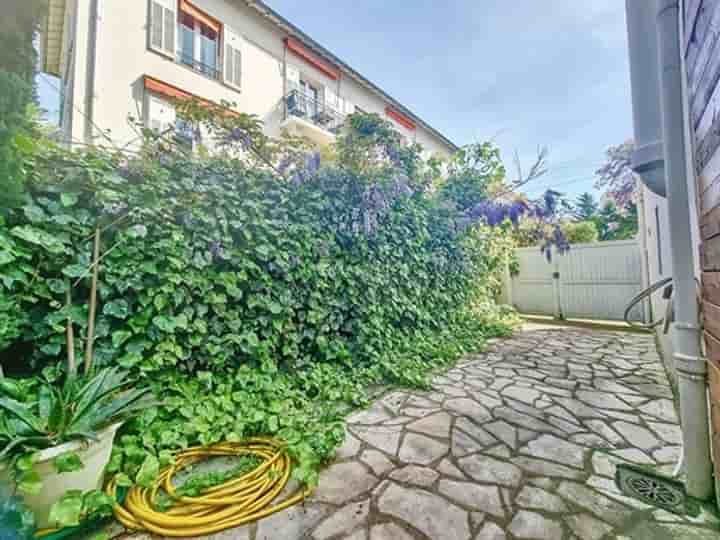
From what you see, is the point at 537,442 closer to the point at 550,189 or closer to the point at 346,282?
the point at 346,282

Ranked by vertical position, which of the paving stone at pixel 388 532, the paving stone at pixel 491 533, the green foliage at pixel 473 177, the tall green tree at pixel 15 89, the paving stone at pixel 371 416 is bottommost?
the paving stone at pixel 491 533

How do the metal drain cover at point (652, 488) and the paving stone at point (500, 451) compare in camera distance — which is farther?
the paving stone at point (500, 451)

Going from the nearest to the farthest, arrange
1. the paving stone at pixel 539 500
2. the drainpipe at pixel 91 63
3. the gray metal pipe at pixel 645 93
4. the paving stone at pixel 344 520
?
the paving stone at pixel 344 520 → the paving stone at pixel 539 500 → the gray metal pipe at pixel 645 93 → the drainpipe at pixel 91 63

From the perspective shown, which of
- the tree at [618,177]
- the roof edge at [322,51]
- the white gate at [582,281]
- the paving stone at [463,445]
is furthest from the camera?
the tree at [618,177]

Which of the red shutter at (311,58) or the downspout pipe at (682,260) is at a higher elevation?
the red shutter at (311,58)

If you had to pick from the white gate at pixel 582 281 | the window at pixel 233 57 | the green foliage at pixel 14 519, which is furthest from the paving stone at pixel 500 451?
the window at pixel 233 57

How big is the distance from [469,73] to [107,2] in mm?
6271

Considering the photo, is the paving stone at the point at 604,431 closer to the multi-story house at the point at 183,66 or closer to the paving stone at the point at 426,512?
the paving stone at the point at 426,512

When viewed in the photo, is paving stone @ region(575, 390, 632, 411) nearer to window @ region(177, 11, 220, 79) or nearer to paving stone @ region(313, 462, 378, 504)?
paving stone @ region(313, 462, 378, 504)

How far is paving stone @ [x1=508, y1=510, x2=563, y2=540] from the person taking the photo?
1.23 m

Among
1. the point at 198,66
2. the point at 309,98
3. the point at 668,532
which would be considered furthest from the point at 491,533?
the point at 309,98

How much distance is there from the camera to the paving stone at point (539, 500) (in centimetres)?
137

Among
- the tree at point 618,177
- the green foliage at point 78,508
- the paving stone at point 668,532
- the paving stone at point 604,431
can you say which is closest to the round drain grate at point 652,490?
the paving stone at point 668,532

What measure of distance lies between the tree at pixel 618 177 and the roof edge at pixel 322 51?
17.1ft
